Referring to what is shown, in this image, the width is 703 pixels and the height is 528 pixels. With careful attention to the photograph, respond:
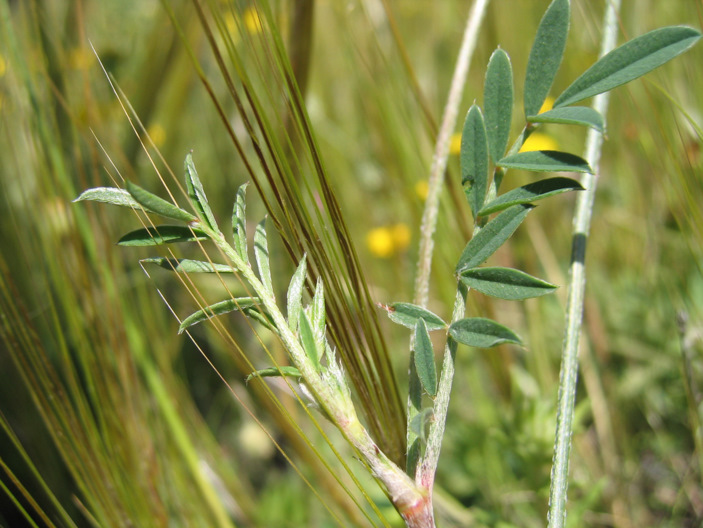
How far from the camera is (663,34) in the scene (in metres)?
0.39

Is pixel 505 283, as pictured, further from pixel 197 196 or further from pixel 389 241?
pixel 389 241

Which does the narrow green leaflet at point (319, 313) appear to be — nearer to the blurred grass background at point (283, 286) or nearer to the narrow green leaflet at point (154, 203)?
the narrow green leaflet at point (154, 203)

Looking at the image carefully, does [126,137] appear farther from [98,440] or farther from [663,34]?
[663,34]

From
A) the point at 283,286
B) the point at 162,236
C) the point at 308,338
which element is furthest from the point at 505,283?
the point at 283,286

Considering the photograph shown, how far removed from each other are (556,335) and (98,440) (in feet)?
2.83

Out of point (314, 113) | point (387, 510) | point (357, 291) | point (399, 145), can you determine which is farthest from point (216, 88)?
point (357, 291)

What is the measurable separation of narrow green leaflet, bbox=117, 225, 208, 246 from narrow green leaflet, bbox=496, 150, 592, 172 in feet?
0.74

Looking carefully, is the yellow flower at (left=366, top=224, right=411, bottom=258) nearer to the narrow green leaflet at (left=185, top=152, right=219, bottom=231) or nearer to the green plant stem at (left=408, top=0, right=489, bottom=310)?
the green plant stem at (left=408, top=0, right=489, bottom=310)

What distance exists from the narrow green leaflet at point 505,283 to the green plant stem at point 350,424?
0.40 feet

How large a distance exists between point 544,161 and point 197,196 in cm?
24

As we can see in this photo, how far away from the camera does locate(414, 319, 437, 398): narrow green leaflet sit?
392mm

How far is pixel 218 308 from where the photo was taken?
16.1 inches

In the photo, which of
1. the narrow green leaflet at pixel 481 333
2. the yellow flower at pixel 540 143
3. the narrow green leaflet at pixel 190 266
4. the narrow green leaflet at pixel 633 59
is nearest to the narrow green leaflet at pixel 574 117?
the narrow green leaflet at pixel 633 59

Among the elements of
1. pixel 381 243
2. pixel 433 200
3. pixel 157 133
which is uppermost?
pixel 157 133
